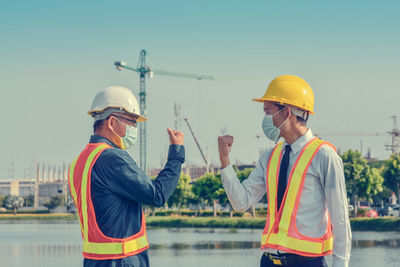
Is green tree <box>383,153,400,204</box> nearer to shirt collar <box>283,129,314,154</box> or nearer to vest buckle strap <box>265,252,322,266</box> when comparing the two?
shirt collar <box>283,129,314,154</box>

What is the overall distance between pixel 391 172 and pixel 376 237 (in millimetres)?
15925

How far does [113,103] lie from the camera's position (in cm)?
554

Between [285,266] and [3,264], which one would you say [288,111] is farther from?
[3,264]

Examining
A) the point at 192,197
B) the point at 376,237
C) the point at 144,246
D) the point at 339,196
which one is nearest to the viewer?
the point at 339,196

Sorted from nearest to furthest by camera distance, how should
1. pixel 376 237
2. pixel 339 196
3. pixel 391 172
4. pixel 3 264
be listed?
pixel 339 196 < pixel 3 264 < pixel 376 237 < pixel 391 172

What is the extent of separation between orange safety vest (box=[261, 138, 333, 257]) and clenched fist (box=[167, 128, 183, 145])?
84 centimetres

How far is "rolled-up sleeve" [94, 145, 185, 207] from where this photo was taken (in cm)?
513

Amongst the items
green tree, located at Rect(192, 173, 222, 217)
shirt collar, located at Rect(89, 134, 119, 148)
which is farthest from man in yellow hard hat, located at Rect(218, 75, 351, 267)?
green tree, located at Rect(192, 173, 222, 217)

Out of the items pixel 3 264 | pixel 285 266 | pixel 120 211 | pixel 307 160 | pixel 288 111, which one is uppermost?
pixel 288 111

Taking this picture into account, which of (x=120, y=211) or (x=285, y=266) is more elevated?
(x=120, y=211)

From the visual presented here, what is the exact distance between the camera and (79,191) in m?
5.35

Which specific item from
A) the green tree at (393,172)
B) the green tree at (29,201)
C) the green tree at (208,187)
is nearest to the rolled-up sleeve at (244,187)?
the green tree at (393,172)

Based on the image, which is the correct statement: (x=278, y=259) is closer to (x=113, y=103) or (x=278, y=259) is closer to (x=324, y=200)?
(x=324, y=200)

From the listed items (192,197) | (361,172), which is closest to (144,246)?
(361,172)
